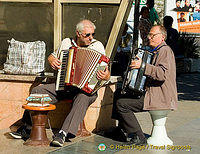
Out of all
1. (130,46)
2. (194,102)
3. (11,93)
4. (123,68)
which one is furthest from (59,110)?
(130,46)

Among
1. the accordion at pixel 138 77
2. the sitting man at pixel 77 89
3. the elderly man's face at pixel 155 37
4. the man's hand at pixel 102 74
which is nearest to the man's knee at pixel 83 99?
the sitting man at pixel 77 89

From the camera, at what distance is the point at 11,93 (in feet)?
23.0

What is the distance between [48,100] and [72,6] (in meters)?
1.86

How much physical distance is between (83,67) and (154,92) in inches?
37.2

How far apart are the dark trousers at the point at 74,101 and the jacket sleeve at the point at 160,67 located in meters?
0.90

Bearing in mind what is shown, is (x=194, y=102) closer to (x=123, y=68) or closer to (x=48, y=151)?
(x=123, y=68)

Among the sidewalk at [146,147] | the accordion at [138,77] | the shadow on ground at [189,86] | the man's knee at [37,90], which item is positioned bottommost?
the sidewalk at [146,147]

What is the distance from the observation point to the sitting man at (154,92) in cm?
572

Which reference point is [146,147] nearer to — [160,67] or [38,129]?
[160,67]

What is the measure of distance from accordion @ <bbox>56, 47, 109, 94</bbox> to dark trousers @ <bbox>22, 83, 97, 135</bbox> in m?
0.15

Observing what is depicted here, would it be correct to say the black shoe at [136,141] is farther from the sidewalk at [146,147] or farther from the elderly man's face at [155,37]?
the elderly man's face at [155,37]

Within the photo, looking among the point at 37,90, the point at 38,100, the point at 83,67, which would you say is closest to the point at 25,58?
the point at 37,90

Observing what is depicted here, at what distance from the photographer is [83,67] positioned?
5.97 meters

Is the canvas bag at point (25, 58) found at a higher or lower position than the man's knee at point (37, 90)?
higher
